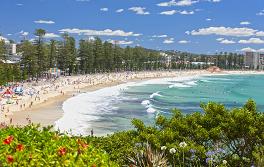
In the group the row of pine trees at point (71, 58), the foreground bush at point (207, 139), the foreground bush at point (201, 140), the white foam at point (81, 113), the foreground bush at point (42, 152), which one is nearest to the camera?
the foreground bush at point (42, 152)

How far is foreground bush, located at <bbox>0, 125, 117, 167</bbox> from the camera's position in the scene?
4879 mm

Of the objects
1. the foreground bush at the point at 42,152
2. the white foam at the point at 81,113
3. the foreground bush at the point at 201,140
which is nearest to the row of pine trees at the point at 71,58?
the white foam at the point at 81,113

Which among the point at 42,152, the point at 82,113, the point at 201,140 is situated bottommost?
the point at 82,113

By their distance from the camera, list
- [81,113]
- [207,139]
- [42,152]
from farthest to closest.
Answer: [81,113]
[207,139]
[42,152]

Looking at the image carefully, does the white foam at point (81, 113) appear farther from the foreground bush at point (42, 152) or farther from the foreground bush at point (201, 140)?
the foreground bush at point (42, 152)

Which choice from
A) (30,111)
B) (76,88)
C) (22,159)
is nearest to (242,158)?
(22,159)

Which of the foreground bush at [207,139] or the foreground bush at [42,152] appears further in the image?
the foreground bush at [207,139]

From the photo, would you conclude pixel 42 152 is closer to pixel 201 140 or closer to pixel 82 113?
pixel 201 140

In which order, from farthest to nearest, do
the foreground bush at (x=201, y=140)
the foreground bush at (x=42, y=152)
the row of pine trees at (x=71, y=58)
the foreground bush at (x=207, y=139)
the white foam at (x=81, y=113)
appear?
1. the row of pine trees at (x=71, y=58)
2. the white foam at (x=81, y=113)
3. the foreground bush at (x=207, y=139)
4. the foreground bush at (x=201, y=140)
5. the foreground bush at (x=42, y=152)

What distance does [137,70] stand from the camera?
169500 mm

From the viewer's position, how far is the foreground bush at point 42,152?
488 centimetres

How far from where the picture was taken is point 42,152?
206 inches

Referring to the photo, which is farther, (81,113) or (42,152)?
(81,113)

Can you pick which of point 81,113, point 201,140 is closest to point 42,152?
point 201,140
